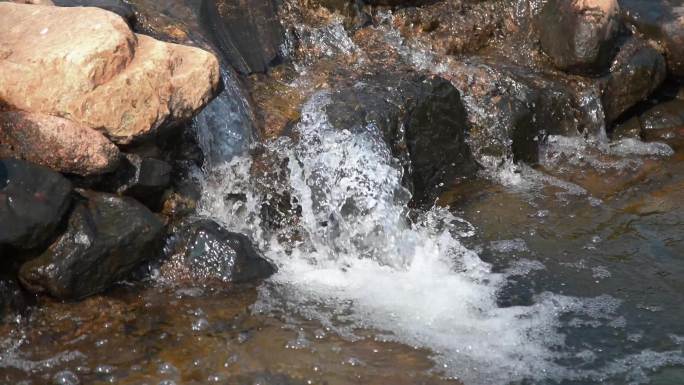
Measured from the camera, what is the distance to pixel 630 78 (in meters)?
7.74

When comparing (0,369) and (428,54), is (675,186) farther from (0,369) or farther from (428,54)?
(0,369)

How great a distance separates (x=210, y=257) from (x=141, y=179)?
592mm

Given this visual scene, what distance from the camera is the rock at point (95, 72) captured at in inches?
186

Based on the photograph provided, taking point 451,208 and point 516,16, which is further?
point 516,16

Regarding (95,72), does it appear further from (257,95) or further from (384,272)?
(384,272)

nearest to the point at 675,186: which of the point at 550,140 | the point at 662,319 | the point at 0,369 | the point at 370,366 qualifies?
the point at 550,140

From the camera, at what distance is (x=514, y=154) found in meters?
6.99

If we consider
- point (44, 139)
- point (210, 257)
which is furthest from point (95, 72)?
point (210, 257)

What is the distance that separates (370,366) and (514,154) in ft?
10.1

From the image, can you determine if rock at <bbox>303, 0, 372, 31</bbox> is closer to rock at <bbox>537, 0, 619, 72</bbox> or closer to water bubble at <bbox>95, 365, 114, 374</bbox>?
rock at <bbox>537, 0, 619, 72</bbox>

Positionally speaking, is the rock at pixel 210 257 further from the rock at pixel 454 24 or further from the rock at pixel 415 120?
the rock at pixel 454 24

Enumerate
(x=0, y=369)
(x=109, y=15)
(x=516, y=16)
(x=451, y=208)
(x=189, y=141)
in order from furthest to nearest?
(x=516, y=16) < (x=451, y=208) < (x=189, y=141) < (x=109, y=15) < (x=0, y=369)

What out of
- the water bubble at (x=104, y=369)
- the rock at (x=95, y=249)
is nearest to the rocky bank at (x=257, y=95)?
the rock at (x=95, y=249)

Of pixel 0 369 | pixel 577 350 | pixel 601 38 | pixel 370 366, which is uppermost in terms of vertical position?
pixel 601 38
